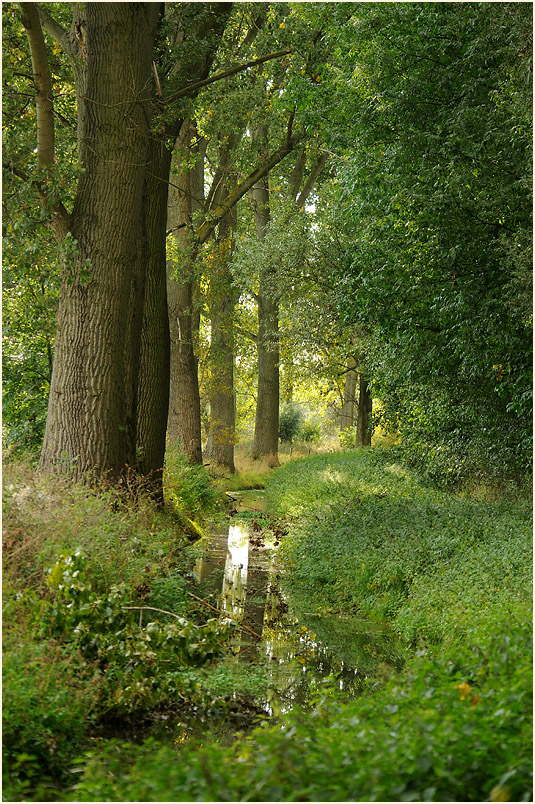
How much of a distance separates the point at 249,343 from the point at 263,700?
76.2ft

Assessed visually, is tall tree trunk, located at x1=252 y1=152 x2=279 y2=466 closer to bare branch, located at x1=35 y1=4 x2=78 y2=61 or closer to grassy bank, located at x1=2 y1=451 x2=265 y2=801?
bare branch, located at x1=35 y1=4 x2=78 y2=61

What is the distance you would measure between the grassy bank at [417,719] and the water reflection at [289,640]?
14.5 inches

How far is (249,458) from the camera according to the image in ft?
94.1

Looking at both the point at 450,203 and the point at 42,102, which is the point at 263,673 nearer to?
the point at 450,203

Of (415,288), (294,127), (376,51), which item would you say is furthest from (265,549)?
(294,127)

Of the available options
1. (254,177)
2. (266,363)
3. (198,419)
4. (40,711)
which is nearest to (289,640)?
(40,711)

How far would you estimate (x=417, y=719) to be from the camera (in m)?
4.03

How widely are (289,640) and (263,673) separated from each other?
1422 millimetres

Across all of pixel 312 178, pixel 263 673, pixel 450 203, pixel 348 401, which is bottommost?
pixel 263 673

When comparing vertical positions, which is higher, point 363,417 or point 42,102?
point 42,102

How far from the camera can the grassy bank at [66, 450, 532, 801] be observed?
12.1 feet

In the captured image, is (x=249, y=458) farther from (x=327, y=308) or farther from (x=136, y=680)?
(x=136, y=680)

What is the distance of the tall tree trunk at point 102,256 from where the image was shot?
396 inches

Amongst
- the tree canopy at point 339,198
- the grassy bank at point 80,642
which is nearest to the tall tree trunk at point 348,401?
the tree canopy at point 339,198
